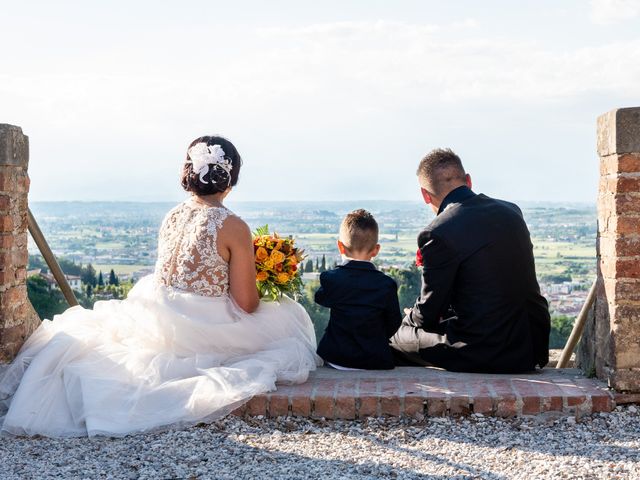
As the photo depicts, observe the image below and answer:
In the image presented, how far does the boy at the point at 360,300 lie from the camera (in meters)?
5.52

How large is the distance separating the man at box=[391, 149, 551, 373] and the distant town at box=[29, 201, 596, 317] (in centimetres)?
279

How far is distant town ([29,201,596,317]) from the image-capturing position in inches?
400

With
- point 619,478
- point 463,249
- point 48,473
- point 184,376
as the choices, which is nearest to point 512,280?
point 463,249

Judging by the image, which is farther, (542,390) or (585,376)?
(585,376)

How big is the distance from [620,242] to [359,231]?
1.61m

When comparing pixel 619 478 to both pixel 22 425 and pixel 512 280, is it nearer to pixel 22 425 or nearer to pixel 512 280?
pixel 512 280

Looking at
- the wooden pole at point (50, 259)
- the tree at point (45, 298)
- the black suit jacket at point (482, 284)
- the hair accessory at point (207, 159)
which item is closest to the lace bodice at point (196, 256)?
the hair accessory at point (207, 159)

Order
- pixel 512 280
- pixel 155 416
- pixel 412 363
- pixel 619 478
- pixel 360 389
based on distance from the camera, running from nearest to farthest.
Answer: pixel 619 478 < pixel 155 416 < pixel 360 389 < pixel 512 280 < pixel 412 363

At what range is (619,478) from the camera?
153 inches

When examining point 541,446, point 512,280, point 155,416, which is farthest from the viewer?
point 512,280

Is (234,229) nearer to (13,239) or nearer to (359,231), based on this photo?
(359,231)

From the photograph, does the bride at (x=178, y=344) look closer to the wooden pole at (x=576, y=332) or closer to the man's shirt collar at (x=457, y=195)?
the man's shirt collar at (x=457, y=195)

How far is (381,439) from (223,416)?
92 cm

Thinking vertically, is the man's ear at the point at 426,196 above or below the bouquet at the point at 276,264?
above
